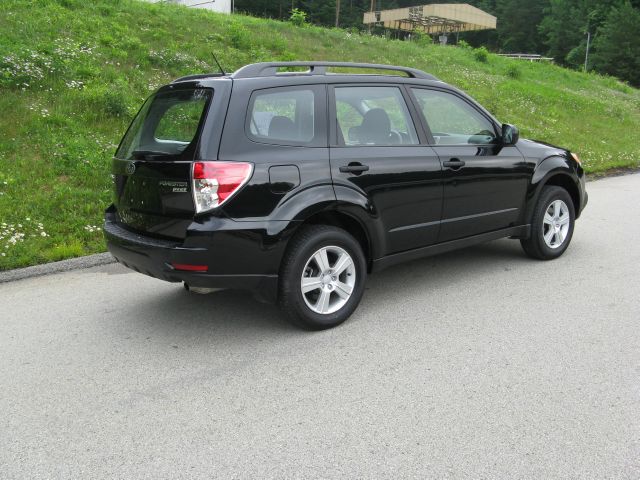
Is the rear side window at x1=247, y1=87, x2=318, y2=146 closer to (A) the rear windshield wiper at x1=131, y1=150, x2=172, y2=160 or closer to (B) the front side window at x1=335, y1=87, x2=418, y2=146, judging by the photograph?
(B) the front side window at x1=335, y1=87, x2=418, y2=146

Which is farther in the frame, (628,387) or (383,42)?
(383,42)

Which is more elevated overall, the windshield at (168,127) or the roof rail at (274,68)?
the roof rail at (274,68)

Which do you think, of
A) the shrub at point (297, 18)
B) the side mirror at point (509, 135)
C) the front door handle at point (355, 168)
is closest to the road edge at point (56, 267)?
the front door handle at point (355, 168)

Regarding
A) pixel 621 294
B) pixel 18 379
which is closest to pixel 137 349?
pixel 18 379

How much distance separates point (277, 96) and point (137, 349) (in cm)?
193

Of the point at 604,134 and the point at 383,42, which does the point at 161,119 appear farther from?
the point at 383,42

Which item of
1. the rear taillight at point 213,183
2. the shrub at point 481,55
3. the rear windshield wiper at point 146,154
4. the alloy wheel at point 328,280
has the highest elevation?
the shrub at point 481,55

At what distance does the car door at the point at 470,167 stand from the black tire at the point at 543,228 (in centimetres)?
24

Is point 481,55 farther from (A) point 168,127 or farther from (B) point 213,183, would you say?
(B) point 213,183

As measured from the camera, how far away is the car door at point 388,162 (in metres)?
4.58

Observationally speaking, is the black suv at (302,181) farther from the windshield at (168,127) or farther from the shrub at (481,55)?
the shrub at (481,55)

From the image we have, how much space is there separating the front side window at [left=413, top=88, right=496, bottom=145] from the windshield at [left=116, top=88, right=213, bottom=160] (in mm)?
1870

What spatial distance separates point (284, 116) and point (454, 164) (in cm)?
158

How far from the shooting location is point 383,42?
2127 centimetres
